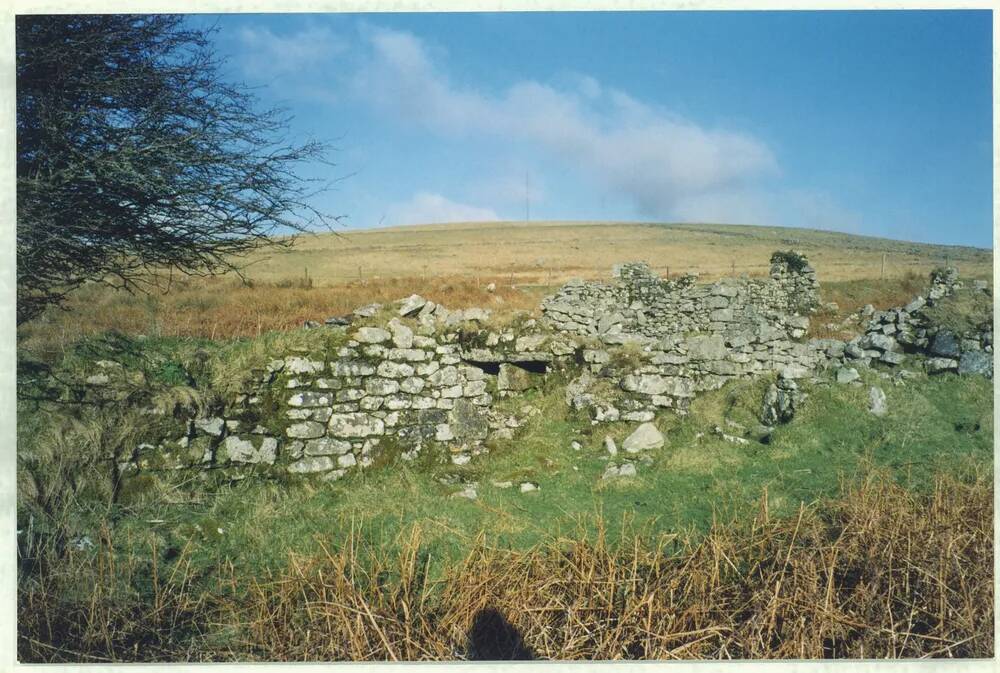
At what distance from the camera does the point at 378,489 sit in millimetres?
5391

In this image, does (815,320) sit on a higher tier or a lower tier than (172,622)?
higher

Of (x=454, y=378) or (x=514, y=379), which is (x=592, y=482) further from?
(x=514, y=379)

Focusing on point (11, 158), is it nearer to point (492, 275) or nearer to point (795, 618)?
point (795, 618)

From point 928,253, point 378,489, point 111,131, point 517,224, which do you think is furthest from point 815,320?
point 517,224

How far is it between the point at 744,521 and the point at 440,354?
139 inches

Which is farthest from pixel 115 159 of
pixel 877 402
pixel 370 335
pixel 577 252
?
pixel 577 252

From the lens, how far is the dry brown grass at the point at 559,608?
10.0ft

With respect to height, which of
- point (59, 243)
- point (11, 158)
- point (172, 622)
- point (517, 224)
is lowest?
point (172, 622)

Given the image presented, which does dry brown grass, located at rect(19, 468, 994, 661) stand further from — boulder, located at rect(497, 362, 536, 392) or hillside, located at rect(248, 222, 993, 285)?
hillside, located at rect(248, 222, 993, 285)

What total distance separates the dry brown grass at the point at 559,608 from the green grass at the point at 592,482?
1.13ft

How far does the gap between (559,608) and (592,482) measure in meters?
2.63

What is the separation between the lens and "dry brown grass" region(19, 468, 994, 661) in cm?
306

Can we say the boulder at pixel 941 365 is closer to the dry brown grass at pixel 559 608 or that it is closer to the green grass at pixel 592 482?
the green grass at pixel 592 482

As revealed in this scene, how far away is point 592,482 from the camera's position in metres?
5.65
